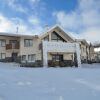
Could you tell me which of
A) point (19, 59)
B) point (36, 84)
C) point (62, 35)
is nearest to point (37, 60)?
point (19, 59)

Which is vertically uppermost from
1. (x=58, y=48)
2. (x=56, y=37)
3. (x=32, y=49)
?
(x=56, y=37)

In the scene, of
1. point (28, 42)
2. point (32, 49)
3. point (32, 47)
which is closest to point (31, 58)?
point (32, 49)

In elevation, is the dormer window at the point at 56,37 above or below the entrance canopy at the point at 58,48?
above

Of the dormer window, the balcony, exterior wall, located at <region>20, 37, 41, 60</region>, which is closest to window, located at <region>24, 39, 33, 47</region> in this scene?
exterior wall, located at <region>20, 37, 41, 60</region>

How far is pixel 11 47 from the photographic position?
45.7 m

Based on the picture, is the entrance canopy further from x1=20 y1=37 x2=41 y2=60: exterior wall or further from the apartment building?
x1=20 y1=37 x2=41 y2=60: exterior wall

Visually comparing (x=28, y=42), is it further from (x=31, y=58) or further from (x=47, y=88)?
(x=47, y=88)

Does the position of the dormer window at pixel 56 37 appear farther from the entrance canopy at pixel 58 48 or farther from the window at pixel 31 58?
the entrance canopy at pixel 58 48

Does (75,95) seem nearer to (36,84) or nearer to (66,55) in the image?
(36,84)

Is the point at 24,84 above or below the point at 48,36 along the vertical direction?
below

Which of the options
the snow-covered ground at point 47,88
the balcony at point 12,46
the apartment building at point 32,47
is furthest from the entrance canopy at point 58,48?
the snow-covered ground at point 47,88

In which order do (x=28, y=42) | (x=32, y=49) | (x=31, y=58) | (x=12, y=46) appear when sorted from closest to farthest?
(x=31, y=58), (x=32, y=49), (x=12, y=46), (x=28, y=42)

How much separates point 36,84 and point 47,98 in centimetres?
228

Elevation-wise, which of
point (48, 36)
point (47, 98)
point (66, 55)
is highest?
point (48, 36)
